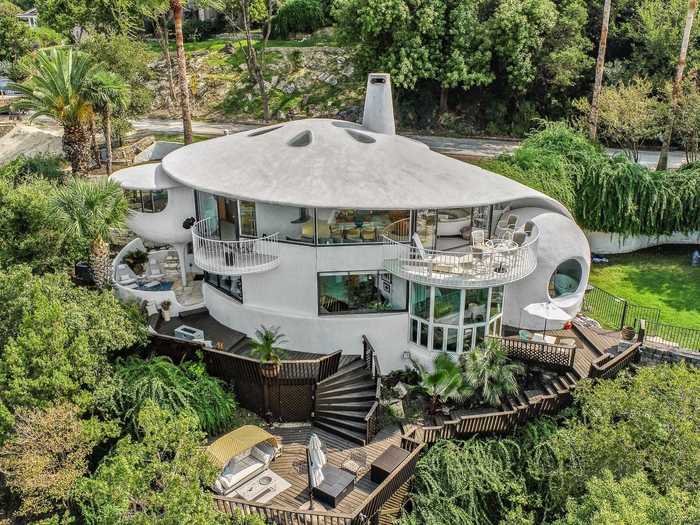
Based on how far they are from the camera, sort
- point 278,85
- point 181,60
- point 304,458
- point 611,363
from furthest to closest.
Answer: point 278,85 < point 181,60 < point 611,363 < point 304,458

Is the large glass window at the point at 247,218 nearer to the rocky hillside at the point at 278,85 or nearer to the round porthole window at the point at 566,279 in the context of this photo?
the round porthole window at the point at 566,279

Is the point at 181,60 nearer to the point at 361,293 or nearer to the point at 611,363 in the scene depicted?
the point at 361,293

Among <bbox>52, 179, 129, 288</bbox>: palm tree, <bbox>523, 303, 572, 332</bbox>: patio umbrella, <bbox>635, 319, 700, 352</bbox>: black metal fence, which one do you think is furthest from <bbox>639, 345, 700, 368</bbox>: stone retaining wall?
<bbox>52, 179, 129, 288</bbox>: palm tree

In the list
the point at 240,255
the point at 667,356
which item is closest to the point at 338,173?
the point at 240,255

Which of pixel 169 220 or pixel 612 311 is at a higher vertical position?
pixel 169 220

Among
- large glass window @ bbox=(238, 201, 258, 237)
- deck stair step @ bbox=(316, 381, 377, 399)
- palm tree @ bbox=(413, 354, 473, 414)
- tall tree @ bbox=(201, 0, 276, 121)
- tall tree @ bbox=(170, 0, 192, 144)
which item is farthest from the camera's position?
tall tree @ bbox=(201, 0, 276, 121)

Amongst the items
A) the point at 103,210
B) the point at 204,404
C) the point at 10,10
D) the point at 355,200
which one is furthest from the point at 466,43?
the point at 10,10

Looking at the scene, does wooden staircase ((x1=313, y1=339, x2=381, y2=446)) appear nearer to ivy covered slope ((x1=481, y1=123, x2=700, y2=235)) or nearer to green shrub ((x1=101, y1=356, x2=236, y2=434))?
green shrub ((x1=101, y1=356, x2=236, y2=434))
